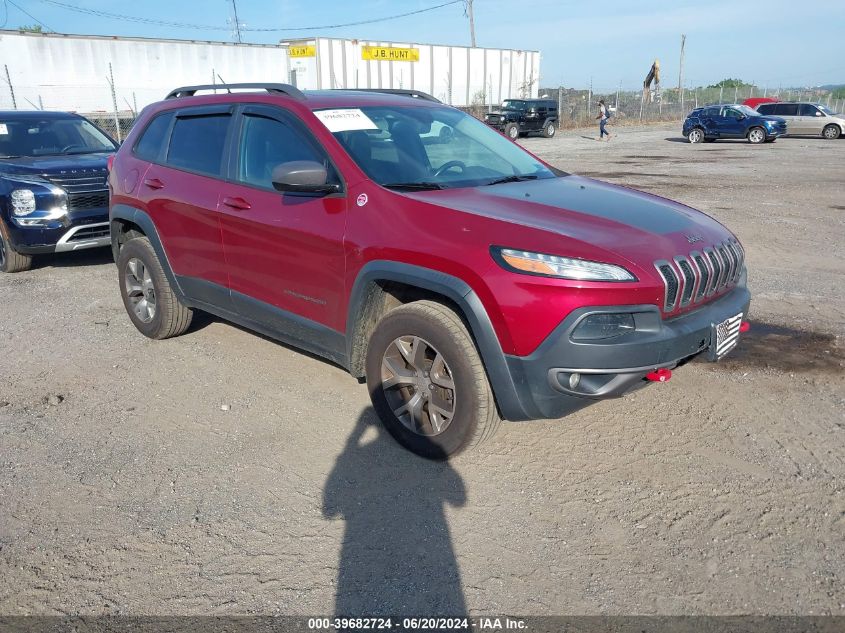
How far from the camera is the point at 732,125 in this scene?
27656mm

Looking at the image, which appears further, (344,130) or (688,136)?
(688,136)

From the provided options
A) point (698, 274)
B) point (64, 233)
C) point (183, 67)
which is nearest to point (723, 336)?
point (698, 274)

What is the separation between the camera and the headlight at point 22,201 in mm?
7180

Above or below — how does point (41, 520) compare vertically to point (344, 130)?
below

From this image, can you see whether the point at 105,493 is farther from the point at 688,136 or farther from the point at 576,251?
the point at 688,136

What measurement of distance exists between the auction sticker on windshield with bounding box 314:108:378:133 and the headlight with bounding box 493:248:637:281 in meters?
1.46

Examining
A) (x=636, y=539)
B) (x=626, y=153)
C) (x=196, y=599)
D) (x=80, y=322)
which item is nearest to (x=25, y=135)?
(x=80, y=322)

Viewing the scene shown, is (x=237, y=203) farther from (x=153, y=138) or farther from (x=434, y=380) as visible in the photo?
(x=434, y=380)

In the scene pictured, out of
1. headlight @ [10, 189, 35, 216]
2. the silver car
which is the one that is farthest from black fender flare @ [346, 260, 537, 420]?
the silver car

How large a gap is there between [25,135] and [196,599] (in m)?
7.66

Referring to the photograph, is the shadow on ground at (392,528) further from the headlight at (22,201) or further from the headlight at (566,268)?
the headlight at (22,201)

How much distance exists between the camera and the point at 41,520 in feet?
10.3

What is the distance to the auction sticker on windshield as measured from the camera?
3.90 m

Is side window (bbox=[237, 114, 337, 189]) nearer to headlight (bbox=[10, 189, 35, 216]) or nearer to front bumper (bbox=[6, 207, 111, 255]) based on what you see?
front bumper (bbox=[6, 207, 111, 255])
